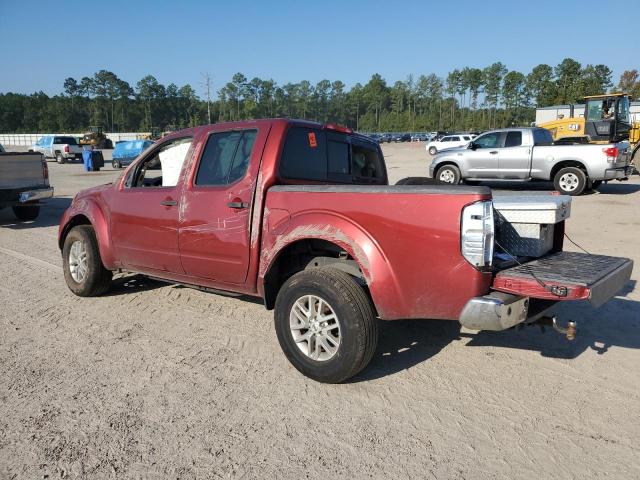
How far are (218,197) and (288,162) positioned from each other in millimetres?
665

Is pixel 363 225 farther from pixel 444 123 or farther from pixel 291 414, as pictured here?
pixel 444 123

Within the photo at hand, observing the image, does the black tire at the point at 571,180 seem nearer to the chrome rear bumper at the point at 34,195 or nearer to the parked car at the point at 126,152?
the chrome rear bumper at the point at 34,195

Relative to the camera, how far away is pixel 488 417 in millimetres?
3119

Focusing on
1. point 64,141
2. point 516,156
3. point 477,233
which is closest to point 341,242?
point 477,233

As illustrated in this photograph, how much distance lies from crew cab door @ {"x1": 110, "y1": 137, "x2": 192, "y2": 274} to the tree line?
9923cm

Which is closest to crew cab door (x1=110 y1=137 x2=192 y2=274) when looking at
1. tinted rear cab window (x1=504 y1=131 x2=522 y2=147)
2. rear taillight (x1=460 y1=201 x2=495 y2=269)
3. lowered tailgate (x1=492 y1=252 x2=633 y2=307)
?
rear taillight (x1=460 y1=201 x2=495 y2=269)

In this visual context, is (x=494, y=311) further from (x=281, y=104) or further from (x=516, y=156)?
(x=281, y=104)

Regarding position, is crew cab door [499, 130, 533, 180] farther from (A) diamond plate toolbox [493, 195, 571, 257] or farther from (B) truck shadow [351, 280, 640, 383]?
(A) diamond plate toolbox [493, 195, 571, 257]

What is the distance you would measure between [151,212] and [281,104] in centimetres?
13078

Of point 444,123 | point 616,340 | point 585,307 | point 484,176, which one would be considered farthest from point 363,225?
point 444,123

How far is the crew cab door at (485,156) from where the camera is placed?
596 inches

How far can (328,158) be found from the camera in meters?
4.52

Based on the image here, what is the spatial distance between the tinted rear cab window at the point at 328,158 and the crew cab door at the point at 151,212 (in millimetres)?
1085

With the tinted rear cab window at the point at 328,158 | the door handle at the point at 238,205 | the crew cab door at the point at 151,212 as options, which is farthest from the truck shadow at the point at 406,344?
the crew cab door at the point at 151,212
